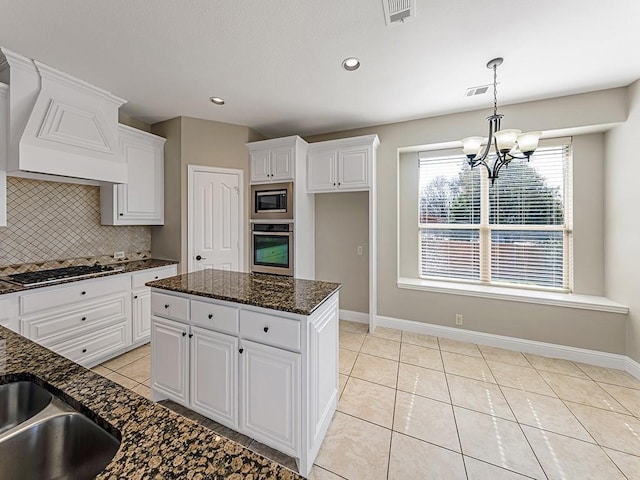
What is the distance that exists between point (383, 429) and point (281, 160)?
3025 mm

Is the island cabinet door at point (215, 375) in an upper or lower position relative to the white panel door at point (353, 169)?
lower

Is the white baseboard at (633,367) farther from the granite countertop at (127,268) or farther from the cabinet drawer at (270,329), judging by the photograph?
the granite countertop at (127,268)

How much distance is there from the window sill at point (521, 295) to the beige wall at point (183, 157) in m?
2.86

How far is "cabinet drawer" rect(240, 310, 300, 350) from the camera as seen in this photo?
1486 mm

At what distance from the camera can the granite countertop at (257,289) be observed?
5.08 feet

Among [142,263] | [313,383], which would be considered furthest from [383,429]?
[142,263]

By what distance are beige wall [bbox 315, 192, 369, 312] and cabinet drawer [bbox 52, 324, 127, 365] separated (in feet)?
8.20

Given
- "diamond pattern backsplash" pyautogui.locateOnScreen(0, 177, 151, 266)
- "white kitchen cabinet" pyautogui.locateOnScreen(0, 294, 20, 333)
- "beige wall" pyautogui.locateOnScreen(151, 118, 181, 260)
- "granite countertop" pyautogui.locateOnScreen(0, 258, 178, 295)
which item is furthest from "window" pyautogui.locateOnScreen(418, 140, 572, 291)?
"white kitchen cabinet" pyautogui.locateOnScreen(0, 294, 20, 333)

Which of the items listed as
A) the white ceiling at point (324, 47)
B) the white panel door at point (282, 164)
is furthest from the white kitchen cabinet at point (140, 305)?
the white ceiling at point (324, 47)

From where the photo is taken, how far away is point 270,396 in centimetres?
156

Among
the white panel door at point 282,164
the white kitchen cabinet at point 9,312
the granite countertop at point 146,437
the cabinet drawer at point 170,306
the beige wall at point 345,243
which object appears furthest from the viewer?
the beige wall at point 345,243

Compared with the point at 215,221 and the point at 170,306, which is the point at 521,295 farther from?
the point at 215,221

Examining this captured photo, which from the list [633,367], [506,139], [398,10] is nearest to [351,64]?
[398,10]

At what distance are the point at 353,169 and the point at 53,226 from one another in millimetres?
3344
